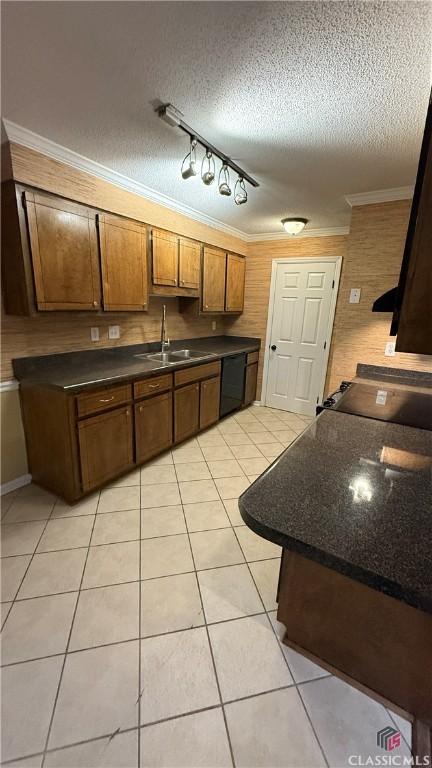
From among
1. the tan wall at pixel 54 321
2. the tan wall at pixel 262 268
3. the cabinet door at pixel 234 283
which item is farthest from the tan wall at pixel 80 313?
the tan wall at pixel 262 268

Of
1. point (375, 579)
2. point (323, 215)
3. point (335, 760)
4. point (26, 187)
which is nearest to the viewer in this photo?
point (375, 579)

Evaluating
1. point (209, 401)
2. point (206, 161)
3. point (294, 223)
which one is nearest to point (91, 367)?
point (209, 401)

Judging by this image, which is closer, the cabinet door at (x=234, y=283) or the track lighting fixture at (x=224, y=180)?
the track lighting fixture at (x=224, y=180)

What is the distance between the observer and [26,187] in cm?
185

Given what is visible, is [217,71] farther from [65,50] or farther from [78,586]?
[78,586]

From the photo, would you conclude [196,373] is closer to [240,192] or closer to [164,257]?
[164,257]

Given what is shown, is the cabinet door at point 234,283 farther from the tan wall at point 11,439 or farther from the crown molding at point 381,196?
the tan wall at point 11,439

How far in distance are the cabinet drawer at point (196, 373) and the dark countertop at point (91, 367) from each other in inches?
2.4

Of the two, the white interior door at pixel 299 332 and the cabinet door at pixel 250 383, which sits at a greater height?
the white interior door at pixel 299 332

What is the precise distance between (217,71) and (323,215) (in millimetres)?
2222

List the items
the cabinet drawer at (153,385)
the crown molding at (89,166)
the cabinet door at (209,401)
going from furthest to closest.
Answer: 1. the cabinet door at (209,401)
2. the cabinet drawer at (153,385)
3. the crown molding at (89,166)

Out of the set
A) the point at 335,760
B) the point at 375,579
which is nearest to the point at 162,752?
the point at 335,760

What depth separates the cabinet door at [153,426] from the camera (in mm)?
2555

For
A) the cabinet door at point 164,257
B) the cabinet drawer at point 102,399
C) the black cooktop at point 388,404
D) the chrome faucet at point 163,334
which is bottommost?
the cabinet drawer at point 102,399
